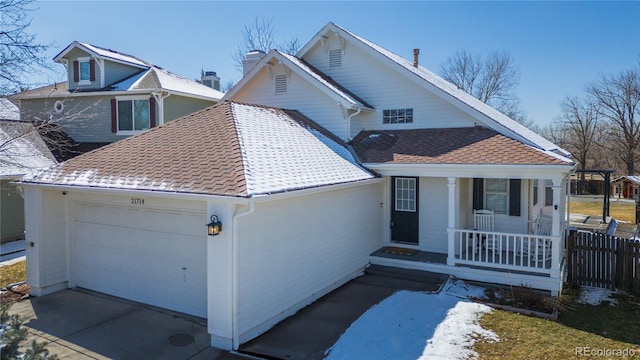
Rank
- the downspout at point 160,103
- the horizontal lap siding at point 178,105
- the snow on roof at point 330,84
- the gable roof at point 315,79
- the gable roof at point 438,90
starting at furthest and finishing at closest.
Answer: the horizontal lap siding at point 178,105 < the downspout at point 160,103 < the snow on roof at point 330,84 < the gable roof at point 315,79 < the gable roof at point 438,90

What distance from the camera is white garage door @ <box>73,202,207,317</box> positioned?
827 centimetres

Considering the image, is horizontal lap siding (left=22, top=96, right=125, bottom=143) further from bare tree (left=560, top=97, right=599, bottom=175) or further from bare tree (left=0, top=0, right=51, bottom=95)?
bare tree (left=560, top=97, right=599, bottom=175)

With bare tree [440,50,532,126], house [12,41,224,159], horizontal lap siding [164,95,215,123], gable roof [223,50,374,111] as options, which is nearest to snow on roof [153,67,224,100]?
house [12,41,224,159]

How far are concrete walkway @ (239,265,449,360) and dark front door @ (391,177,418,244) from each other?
1.68 meters

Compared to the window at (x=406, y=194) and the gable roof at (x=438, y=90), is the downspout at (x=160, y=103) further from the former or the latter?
the window at (x=406, y=194)

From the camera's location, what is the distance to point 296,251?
838 cm

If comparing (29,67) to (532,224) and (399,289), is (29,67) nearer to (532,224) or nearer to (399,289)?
(399,289)

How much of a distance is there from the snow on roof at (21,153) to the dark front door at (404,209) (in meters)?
12.4

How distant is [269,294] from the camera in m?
7.68

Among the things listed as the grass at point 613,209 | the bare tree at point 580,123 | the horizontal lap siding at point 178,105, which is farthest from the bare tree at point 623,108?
the horizontal lap siding at point 178,105

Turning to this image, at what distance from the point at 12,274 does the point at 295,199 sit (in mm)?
8434

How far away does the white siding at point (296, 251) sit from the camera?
718 cm

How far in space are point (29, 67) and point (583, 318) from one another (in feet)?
44.3

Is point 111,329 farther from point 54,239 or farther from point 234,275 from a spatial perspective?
point 54,239
